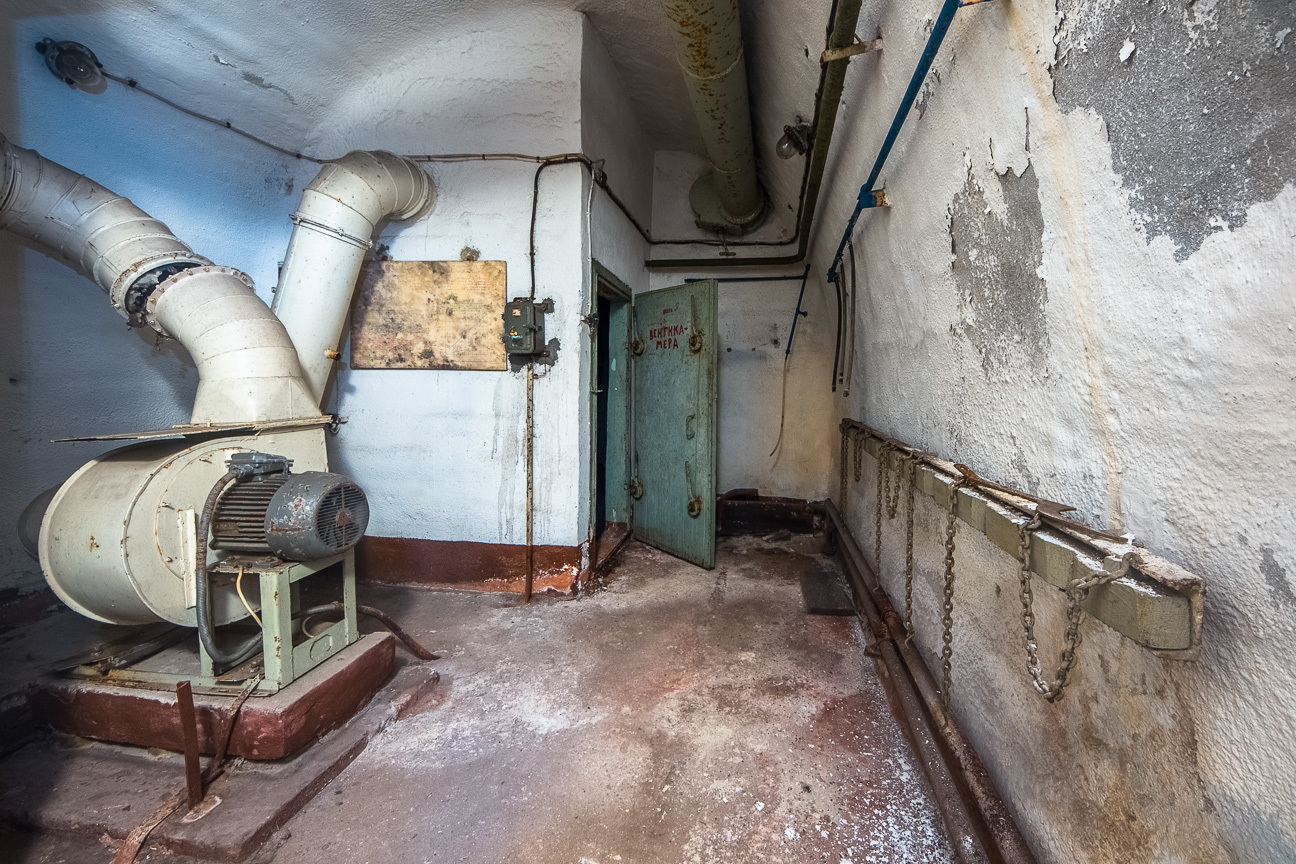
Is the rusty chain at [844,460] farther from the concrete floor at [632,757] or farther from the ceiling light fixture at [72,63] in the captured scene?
the ceiling light fixture at [72,63]

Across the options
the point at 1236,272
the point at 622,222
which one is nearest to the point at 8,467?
the point at 622,222

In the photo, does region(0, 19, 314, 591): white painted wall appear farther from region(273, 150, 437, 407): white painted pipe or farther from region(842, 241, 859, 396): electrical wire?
region(842, 241, 859, 396): electrical wire

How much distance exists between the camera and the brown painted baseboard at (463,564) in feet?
11.3

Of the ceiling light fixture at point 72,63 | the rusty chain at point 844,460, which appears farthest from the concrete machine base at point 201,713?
the rusty chain at point 844,460

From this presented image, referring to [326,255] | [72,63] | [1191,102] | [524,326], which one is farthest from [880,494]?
[72,63]

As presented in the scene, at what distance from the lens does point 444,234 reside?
350cm

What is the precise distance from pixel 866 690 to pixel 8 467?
14.3 feet

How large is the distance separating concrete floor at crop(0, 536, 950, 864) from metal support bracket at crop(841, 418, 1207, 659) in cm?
109

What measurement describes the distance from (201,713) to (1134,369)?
292 centimetres

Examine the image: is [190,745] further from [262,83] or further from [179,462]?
[262,83]

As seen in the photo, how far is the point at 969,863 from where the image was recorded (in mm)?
1408

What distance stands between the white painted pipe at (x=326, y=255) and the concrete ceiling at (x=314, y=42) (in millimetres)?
793

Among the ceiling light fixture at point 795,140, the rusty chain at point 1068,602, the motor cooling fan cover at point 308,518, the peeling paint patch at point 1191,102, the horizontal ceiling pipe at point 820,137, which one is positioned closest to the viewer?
the peeling paint patch at point 1191,102

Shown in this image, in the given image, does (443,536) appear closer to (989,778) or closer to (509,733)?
(509,733)
